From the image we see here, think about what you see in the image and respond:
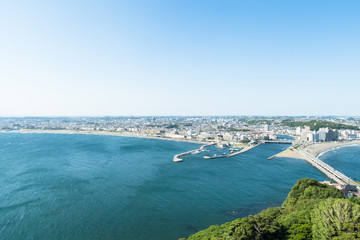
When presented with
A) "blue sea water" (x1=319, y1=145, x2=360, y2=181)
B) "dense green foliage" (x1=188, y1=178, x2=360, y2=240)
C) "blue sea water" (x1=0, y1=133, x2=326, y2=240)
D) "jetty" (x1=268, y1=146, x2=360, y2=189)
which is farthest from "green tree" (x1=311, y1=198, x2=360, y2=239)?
"blue sea water" (x1=319, y1=145, x2=360, y2=181)

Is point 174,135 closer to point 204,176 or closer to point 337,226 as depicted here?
point 204,176

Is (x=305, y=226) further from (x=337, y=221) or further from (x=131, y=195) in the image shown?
(x=131, y=195)

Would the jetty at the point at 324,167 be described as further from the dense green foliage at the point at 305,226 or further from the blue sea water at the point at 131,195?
the dense green foliage at the point at 305,226

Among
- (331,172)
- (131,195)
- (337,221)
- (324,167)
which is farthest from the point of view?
(324,167)

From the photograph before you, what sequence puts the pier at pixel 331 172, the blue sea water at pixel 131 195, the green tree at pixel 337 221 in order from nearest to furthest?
the green tree at pixel 337 221 → the blue sea water at pixel 131 195 → the pier at pixel 331 172

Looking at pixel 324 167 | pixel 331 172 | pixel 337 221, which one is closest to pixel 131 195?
pixel 337 221

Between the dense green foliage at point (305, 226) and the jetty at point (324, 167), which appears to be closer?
the dense green foliage at point (305, 226)

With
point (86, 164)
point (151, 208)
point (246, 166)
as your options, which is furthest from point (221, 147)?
point (151, 208)

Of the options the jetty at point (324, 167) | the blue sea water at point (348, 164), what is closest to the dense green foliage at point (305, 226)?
the jetty at point (324, 167)

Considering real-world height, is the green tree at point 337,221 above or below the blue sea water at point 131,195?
above

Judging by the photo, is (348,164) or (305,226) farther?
(348,164)
